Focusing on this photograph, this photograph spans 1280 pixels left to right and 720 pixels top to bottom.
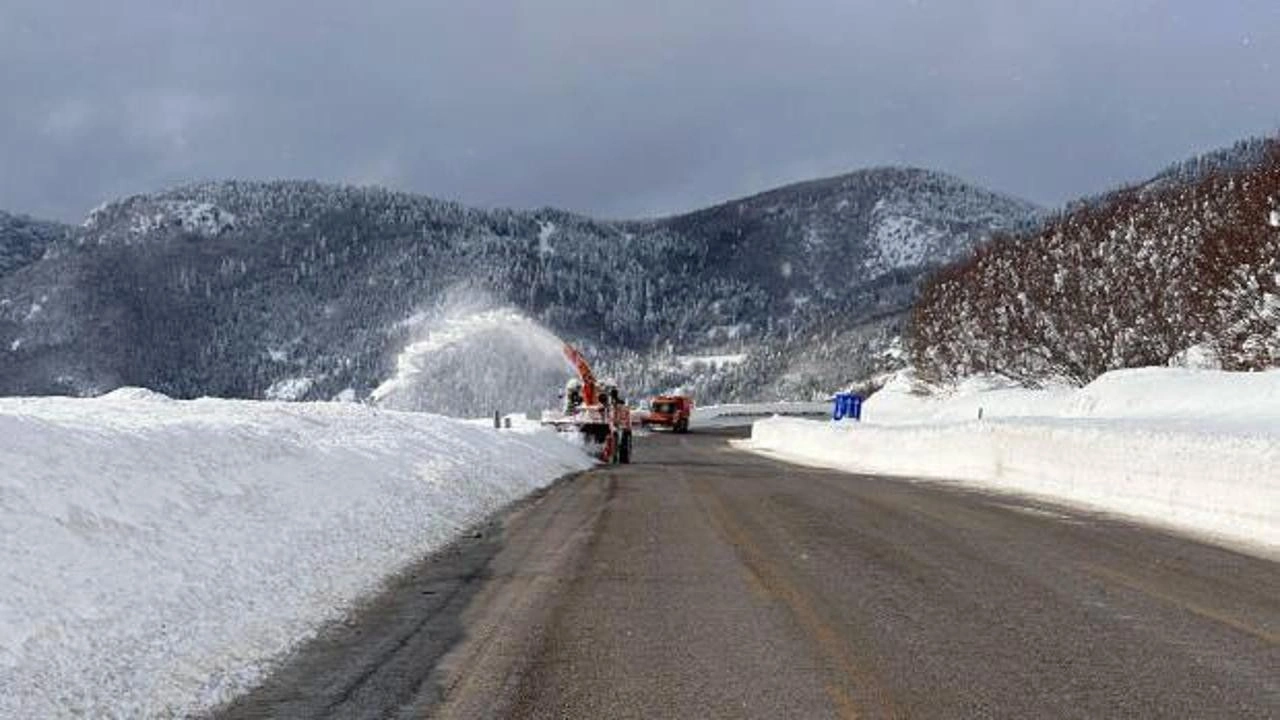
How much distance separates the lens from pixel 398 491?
14.6m

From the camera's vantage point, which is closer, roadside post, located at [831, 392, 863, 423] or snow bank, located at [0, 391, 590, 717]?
snow bank, located at [0, 391, 590, 717]

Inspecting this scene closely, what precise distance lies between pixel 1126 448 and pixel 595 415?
16190 mm

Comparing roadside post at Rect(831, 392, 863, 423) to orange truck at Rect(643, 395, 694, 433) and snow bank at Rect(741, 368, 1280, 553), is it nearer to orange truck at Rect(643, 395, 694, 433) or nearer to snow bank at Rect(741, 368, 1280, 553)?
snow bank at Rect(741, 368, 1280, 553)

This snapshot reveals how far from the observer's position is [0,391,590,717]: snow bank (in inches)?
240

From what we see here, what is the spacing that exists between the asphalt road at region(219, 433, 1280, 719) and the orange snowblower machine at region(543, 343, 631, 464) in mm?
17499

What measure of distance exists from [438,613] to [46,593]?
2.89 m

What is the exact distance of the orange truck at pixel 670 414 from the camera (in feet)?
224

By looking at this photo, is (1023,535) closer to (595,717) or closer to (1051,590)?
(1051,590)

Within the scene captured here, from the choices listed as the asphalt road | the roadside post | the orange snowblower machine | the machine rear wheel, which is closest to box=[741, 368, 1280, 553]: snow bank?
the asphalt road

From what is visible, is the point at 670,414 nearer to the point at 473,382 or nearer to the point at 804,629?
the point at 473,382

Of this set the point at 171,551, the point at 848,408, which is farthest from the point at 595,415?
the point at 171,551

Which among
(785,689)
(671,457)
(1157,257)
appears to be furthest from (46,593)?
(1157,257)

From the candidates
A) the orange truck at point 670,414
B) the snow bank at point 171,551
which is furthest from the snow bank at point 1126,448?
the orange truck at point 670,414

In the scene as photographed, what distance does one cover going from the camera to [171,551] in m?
8.22
